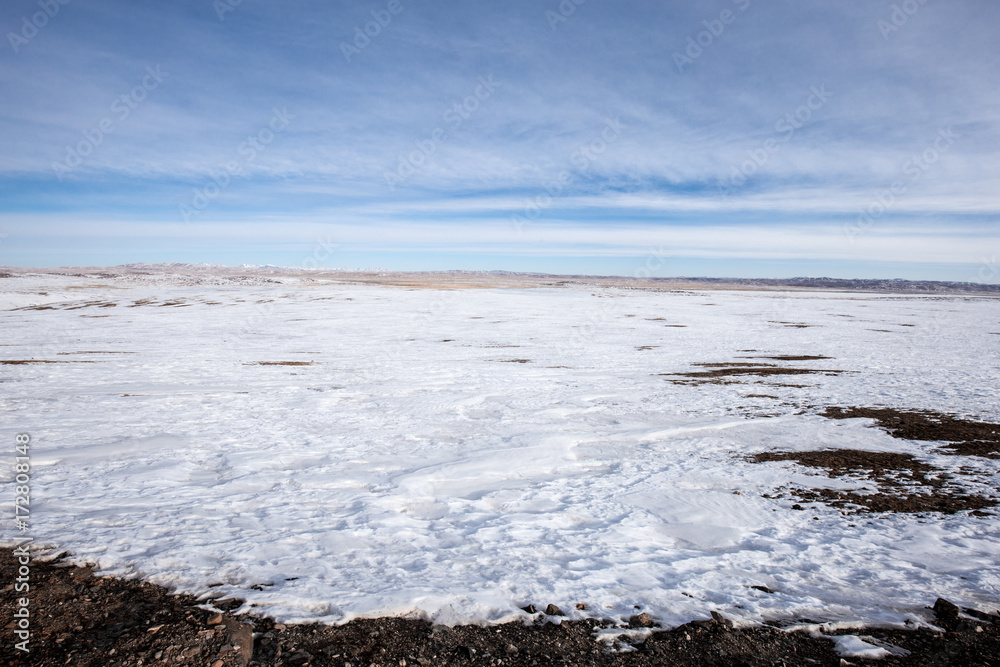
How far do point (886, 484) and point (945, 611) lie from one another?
2624 mm

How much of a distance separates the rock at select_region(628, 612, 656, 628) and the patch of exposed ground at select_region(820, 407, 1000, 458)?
19.9ft

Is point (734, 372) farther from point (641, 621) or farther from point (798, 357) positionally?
point (641, 621)

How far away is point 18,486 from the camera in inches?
206

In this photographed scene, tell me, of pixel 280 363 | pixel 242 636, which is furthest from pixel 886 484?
pixel 280 363

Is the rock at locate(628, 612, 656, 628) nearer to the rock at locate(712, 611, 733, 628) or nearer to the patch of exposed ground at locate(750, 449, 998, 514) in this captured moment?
the rock at locate(712, 611, 733, 628)

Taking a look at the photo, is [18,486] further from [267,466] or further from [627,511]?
[627,511]

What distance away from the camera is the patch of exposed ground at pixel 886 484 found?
17.0 ft

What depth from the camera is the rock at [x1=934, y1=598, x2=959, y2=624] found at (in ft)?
11.2

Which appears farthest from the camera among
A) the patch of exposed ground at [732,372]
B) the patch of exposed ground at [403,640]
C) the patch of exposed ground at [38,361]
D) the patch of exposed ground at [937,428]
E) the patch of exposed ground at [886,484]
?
the patch of exposed ground at [38,361]

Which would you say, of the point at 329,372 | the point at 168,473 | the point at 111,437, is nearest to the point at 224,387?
the point at 329,372

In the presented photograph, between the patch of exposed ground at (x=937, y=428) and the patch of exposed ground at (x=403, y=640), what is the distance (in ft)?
15.6

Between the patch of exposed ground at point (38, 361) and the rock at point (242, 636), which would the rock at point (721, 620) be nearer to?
the rock at point (242, 636)

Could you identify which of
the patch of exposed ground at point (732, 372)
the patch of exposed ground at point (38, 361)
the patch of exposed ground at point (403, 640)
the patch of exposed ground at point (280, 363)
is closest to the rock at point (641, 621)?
the patch of exposed ground at point (403, 640)

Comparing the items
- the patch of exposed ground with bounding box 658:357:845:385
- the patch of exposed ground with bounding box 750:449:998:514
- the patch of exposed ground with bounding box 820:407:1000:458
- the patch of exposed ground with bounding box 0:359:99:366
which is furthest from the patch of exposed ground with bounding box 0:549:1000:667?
the patch of exposed ground with bounding box 0:359:99:366
